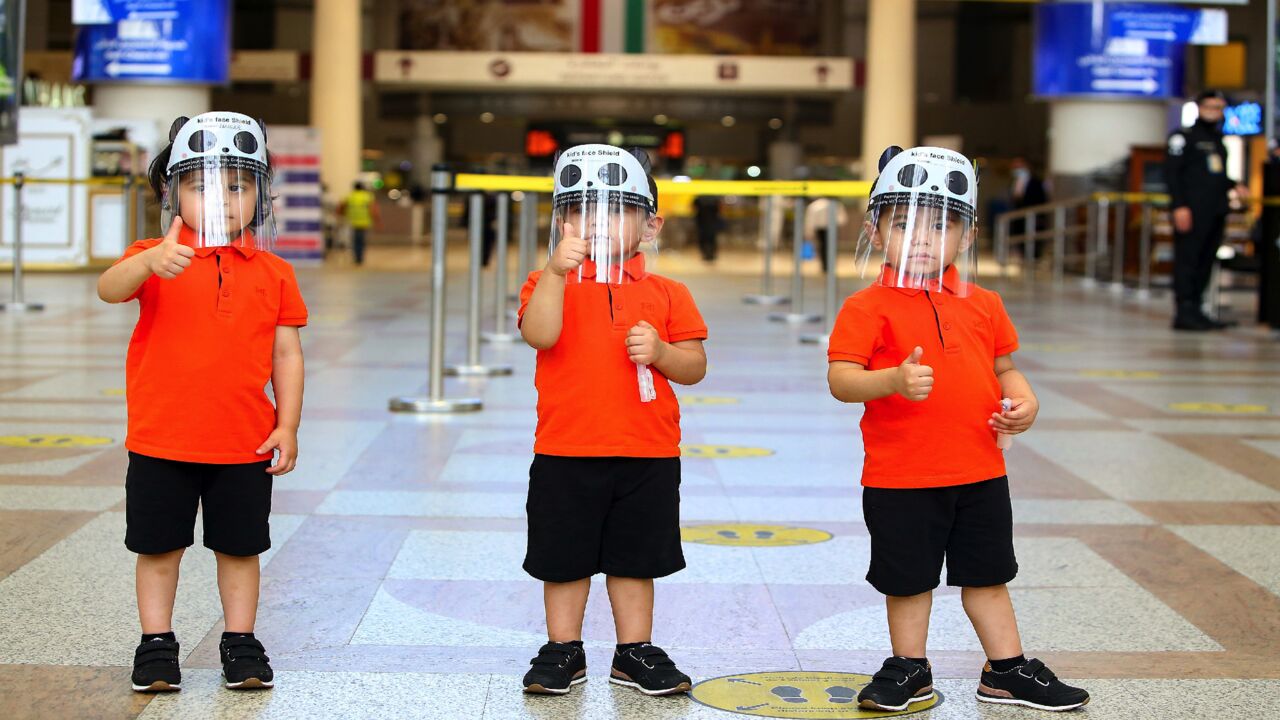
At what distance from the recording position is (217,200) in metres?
3.29

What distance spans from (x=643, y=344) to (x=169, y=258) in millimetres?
929

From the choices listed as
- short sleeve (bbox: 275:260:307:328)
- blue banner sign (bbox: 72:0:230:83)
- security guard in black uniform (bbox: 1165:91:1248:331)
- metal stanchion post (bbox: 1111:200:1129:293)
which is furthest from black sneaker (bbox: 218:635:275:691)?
blue banner sign (bbox: 72:0:230:83)

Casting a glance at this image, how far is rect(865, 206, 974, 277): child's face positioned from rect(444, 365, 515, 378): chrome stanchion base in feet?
19.9

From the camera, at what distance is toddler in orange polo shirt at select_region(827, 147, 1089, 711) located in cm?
321

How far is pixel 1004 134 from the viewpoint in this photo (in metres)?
45.6

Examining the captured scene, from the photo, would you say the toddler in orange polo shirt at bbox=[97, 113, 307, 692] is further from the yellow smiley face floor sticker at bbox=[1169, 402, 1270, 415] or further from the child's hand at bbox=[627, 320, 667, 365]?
the yellow smiley face floor sticker at bbox=[1169, 402, 1270, 415]

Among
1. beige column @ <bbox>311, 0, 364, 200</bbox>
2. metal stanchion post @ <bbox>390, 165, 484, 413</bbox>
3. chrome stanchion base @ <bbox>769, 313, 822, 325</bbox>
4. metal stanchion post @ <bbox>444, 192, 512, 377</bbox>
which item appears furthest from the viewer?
beige column @ <bbox>311, 0, 364, 200</bbox>

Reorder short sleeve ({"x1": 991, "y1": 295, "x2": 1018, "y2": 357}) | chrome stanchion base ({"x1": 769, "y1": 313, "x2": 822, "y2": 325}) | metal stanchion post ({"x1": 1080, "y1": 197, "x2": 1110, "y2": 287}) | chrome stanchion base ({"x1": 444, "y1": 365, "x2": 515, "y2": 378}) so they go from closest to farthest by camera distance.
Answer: short sleeve ({"x1": 991, "y1": 295, "x2": 1018, "y2": 357}), chrome stanchion base ({"x1": 444, "y1": 365, "x2": 515, "y2": 378}), chrome stanchion base ({"x1": 769, "y1": 313, "x2": 822, "y2": 325}), metal stanchion post ({"x1": 1080, "y1": 197, "x2": 1110, "y2": 287})

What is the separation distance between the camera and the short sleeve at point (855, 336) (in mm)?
3189

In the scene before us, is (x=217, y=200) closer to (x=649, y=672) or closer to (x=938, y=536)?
(x=649, y=672)

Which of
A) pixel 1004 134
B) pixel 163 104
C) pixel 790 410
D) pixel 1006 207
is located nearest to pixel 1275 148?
pixel 790 410

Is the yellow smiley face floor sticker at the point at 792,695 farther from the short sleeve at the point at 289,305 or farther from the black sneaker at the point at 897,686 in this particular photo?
the short sleeve at the point at 289,305

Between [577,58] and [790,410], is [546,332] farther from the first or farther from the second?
[577,58]

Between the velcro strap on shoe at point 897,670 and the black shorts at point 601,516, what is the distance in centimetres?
46
